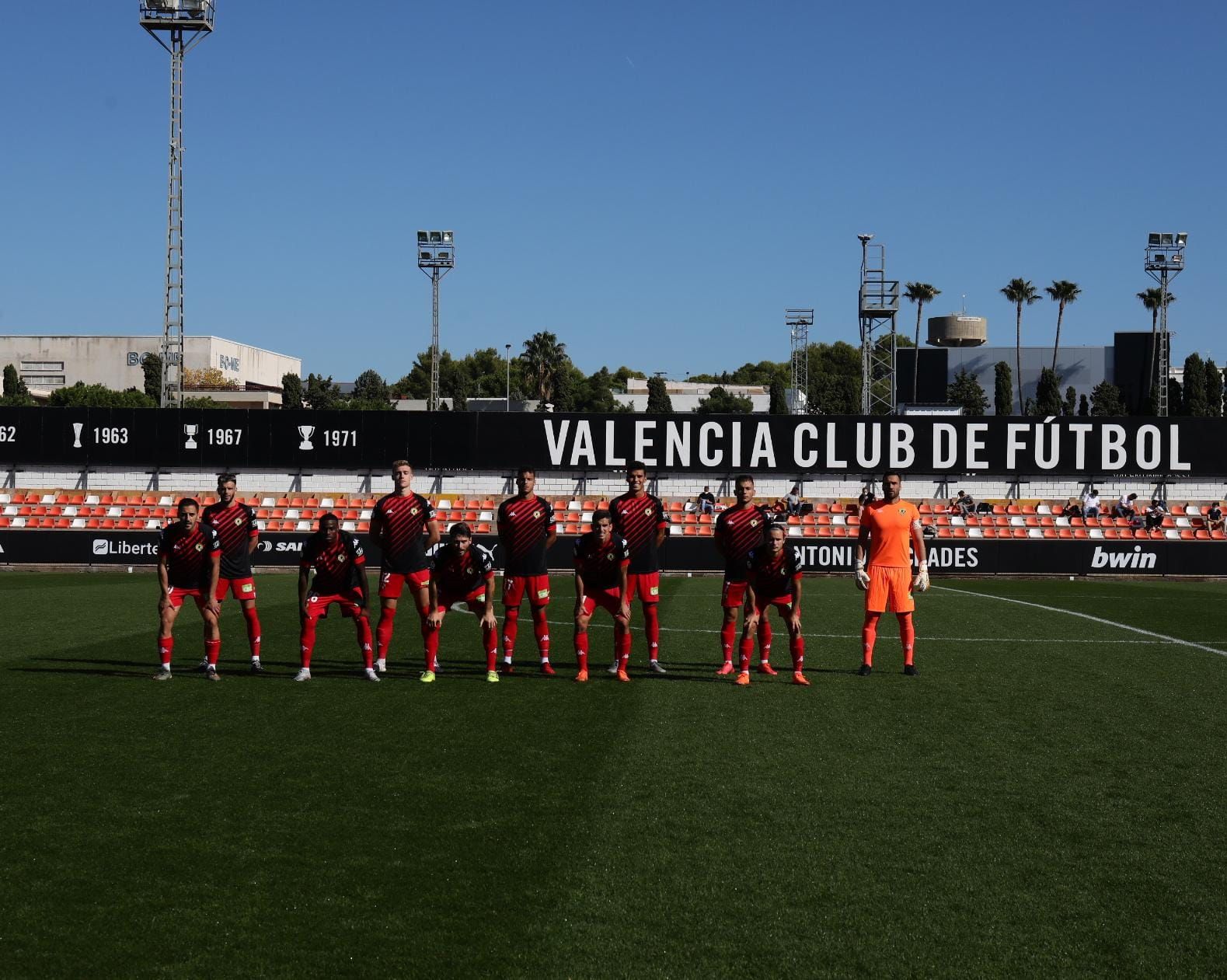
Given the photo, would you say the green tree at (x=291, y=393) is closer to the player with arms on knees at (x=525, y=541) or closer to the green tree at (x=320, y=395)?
the green tree at (x=320, y=395)

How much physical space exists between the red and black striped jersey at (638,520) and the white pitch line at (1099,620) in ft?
24.8

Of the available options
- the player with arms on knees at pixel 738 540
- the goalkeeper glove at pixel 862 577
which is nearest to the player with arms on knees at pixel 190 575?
the player with arms on knees at pixel 738 540

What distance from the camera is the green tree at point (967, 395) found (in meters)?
104

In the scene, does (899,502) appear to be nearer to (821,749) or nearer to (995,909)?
(821,749)

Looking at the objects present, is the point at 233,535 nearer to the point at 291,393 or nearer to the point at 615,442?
the point at 615,442

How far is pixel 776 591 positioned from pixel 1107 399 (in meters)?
98.3

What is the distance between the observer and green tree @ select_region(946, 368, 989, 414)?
104 metres

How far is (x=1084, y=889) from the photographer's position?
6395 mm

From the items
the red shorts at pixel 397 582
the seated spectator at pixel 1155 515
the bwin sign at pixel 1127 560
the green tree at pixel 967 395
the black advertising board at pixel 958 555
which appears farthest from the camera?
the green tree at pixel 967 395

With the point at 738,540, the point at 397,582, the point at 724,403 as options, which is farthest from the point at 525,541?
the point at 724,403

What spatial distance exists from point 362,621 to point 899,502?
5.73 m

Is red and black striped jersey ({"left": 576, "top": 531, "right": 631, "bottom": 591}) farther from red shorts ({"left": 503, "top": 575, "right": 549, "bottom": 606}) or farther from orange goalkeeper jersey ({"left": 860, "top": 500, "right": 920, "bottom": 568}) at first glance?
orange goalkeeper jersey ({"left": 860, "top": 500, "right": 920, "bottom": 568})

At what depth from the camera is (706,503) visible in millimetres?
35938

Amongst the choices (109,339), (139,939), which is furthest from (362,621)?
(109,339)
